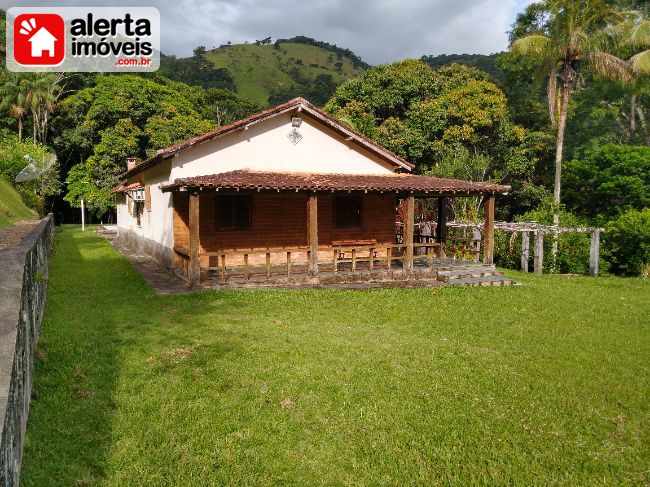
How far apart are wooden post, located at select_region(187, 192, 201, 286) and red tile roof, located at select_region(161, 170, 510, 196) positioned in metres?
0.51

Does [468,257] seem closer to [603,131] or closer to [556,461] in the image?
[556,461]

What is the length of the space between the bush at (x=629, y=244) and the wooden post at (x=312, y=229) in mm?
11748

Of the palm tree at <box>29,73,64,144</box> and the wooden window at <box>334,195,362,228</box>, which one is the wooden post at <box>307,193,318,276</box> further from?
the palm tree at <box>29,73,64,144</box>

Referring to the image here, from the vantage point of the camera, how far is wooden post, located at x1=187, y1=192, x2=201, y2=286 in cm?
1190

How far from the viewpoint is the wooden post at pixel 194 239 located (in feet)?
39.0

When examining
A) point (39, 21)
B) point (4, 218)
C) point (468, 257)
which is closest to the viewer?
point (4, 218)

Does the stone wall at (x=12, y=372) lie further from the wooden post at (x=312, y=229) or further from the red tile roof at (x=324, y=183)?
the wooden post at (x=312, y=229)

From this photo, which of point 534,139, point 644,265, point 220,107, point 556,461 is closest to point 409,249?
point 644,265

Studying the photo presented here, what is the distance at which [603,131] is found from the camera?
110 ft

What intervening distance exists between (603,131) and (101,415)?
37.2 m

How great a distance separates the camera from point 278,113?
15.1 metres

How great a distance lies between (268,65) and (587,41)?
9593 centimetres

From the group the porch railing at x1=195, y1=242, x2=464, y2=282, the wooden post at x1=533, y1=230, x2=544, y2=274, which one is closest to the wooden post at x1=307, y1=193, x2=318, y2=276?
the porch railing at x1=195, y1=242, x2=464, y2=282

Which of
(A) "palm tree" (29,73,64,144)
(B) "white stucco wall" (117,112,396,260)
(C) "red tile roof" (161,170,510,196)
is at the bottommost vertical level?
(C) "red tile roof" (161,170,510,196)
